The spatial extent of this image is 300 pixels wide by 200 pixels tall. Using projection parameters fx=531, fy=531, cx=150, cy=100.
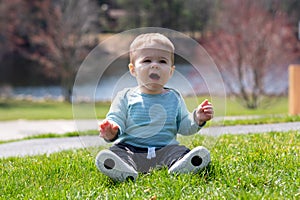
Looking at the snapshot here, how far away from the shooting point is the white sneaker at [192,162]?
10.9 feet

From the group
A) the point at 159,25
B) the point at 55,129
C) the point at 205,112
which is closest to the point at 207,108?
the point at 205,112

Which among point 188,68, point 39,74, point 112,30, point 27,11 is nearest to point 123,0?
point 112,30

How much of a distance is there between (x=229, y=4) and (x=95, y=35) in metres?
5.76

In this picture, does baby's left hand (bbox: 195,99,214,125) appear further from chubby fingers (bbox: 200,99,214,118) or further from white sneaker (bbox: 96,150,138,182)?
white sneaker (bbox: 96,150,138,182)

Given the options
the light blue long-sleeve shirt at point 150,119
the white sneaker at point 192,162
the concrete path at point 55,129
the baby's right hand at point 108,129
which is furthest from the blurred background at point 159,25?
the baby's right hand at point 108,129

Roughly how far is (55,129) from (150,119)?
275 inches

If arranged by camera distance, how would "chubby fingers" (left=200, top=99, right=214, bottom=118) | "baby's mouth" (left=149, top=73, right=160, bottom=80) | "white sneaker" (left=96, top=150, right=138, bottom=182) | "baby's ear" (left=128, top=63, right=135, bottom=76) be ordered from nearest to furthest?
1. "white sneaker" (left=96, top=150, right=138, bottom=182)
2. "chubby fingers" (left=200, top=99, right=214, bottom=118)
3. "baby's mouth" (left=149, top=73, right=160, bottom=80)
4. "baby's ear" (left=128, top=63, right=135, bottom=76)

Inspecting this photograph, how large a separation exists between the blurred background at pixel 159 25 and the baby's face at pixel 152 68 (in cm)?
1309

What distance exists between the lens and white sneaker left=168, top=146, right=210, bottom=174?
3.32 m

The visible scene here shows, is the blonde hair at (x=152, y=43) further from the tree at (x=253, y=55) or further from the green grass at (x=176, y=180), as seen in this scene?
the tree at (x=253, y=55)

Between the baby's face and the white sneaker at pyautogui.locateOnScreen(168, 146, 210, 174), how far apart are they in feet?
1.96

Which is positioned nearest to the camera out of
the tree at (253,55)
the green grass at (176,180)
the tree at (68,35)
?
the green grass at (176,180)

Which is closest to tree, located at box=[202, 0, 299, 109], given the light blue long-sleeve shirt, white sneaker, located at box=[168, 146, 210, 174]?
the light blue long-sleeve shirt

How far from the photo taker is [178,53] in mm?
3764
